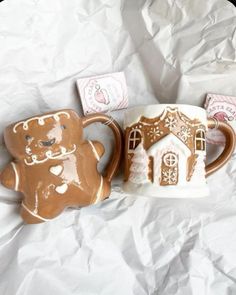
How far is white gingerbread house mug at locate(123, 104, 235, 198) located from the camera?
64 centimetres

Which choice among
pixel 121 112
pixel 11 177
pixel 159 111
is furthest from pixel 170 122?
pixel 11 177

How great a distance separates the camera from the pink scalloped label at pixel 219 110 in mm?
744

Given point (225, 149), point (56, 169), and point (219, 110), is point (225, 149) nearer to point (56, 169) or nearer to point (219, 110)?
point (219, 110)

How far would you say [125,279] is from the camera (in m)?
0.68

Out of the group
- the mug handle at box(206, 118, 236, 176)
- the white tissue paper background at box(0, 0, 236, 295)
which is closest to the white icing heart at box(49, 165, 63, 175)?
the white tissue paper background at box(0, 0, 236, 295)

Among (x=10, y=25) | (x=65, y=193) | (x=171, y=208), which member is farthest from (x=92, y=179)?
(x=10, y=25)

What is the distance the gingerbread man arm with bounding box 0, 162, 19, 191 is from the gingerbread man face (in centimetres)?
2

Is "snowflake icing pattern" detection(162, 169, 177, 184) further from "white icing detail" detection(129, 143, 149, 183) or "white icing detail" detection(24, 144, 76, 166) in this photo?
"white icing detail" detection(24, 144, 76, 166)

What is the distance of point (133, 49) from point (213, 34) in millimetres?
132

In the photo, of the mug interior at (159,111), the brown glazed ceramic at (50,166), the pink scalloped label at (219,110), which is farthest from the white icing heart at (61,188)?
the pink scalloped label at (219,110)

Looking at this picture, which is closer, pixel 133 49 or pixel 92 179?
pixel 92 179

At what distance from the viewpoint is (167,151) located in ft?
2.11

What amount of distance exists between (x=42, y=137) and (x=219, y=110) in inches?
11.8

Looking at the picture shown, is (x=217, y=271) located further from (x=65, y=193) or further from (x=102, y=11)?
(x=102, y=11)
